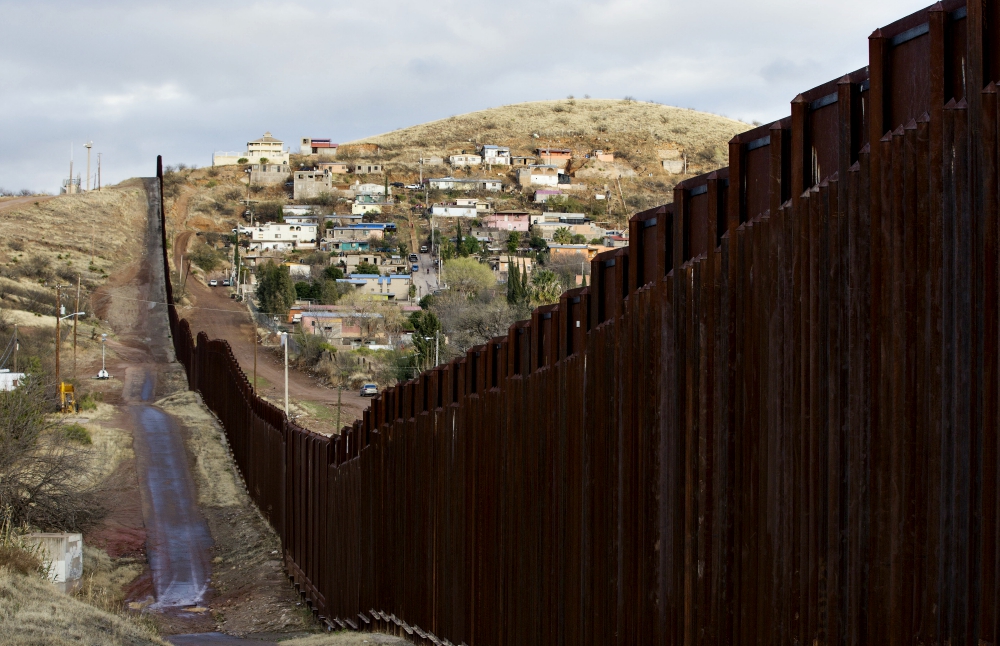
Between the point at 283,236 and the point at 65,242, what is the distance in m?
29.1

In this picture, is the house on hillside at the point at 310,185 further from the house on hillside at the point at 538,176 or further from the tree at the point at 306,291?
the tree at the point at 306,291

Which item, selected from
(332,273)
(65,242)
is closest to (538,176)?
(332,273)

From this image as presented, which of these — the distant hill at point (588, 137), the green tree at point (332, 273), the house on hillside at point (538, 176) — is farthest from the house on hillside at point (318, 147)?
the green tree at point (332, 273)

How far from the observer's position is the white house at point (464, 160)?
520 ft

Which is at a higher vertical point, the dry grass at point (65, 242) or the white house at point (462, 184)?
the white house at point (462, 184)

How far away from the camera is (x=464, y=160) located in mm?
159375

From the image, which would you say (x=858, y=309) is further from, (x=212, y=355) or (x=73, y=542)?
(x=212, y=355)

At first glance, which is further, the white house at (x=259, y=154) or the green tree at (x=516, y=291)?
the white house at (x=259, y=154)

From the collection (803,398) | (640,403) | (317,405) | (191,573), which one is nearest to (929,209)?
(803,398)

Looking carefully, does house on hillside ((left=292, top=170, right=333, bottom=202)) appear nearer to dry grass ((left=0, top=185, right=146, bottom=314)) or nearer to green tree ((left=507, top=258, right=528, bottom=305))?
dry grass ((left=0, top=185, right=146, bottom=314))

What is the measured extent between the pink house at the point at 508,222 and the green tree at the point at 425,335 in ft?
166

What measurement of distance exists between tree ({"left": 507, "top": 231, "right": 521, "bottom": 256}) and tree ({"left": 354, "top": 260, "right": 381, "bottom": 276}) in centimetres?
1470

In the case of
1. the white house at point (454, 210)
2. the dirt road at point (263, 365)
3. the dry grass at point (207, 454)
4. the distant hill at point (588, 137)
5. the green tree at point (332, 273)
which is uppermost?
the distant hill at point (588, 137)

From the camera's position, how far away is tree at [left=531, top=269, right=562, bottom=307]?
73.8 meters
